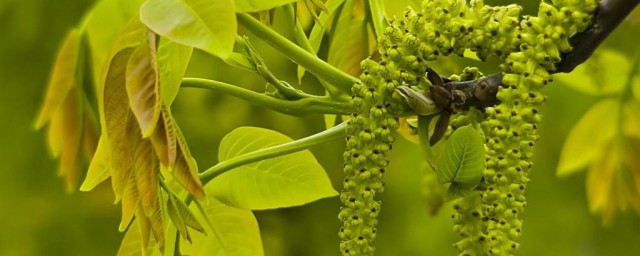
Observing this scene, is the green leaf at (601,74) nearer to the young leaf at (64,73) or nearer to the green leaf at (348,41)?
the green leaf at (348,41)

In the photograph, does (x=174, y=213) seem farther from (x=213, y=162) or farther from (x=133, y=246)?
(x=213, y=162)

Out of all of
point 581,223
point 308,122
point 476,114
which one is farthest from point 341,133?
point 308,122

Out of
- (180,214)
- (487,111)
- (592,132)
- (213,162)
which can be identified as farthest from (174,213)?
(213,162)

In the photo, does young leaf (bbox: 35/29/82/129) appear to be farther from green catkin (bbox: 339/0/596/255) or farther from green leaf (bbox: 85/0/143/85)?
green catkin (bbox: 339/0/596/255)

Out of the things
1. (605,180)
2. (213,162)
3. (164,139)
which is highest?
(164,139)

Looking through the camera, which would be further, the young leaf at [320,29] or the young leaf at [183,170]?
the young leaf at [320,29]

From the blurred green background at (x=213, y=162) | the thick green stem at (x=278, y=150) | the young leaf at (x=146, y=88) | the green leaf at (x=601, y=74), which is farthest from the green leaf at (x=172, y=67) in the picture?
the blurred green background at (x=213, y=162)
